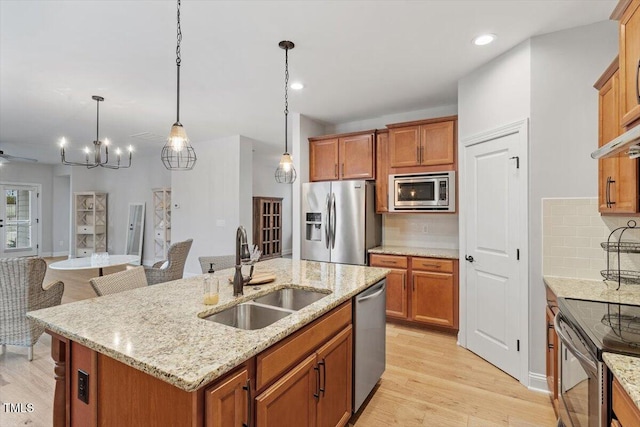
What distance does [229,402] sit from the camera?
1042mm

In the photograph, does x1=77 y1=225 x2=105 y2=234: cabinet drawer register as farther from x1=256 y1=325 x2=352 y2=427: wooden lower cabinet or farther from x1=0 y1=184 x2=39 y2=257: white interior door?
x1=256 y1=325 x2=352 y2=427: wooden lower cabinet

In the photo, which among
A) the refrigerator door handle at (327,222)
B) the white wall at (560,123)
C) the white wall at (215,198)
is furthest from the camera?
the white wall at (215,198)

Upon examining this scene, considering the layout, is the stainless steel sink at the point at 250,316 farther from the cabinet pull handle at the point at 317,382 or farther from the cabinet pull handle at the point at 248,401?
the cabinet pull handle at the point at 248,401

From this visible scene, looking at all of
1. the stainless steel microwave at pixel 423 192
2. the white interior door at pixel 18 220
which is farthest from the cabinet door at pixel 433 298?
the white interior door at pixel 18 220

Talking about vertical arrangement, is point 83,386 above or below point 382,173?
below

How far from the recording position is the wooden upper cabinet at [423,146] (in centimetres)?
349

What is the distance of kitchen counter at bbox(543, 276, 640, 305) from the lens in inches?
70.7

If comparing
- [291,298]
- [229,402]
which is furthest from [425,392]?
[229,402]

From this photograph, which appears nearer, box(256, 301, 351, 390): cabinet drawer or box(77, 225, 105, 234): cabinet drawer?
box(256, 301, 351, 390): cabinet drawer

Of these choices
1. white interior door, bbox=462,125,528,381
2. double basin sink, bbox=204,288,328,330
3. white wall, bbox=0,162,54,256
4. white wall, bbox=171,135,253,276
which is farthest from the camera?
white wall, bbox=0,162,54,256

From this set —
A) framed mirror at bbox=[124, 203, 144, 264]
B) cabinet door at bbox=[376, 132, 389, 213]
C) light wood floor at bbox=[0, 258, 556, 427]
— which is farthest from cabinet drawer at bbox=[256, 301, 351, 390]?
framed mirror at bbox=[124, 203, 144, 264]

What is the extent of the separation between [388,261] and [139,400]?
299 cm

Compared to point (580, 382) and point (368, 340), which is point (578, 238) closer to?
point (580, 382)

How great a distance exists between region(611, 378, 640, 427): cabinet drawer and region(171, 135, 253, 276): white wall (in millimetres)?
5156
